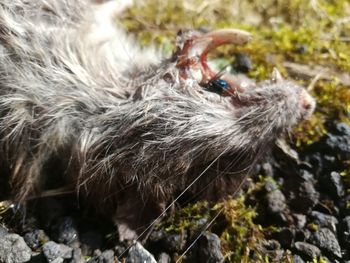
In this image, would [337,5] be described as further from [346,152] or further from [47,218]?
[47,218]

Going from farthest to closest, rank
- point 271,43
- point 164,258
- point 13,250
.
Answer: point 271,43
point 164,258
point 13,250

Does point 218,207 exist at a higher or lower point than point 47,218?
higher

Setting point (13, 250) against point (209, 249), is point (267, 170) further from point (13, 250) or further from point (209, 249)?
point (13, 250)

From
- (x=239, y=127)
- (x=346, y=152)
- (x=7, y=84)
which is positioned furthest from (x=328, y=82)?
(x=7, y=84)

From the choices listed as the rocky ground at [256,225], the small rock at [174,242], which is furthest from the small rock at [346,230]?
the small rock at [174,242]

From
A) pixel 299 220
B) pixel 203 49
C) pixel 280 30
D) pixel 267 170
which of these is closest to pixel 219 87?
pixel 203 49

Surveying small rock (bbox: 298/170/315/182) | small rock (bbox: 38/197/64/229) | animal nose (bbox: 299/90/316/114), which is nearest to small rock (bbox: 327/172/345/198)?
small rock (bbox: 298/170/315/182)
